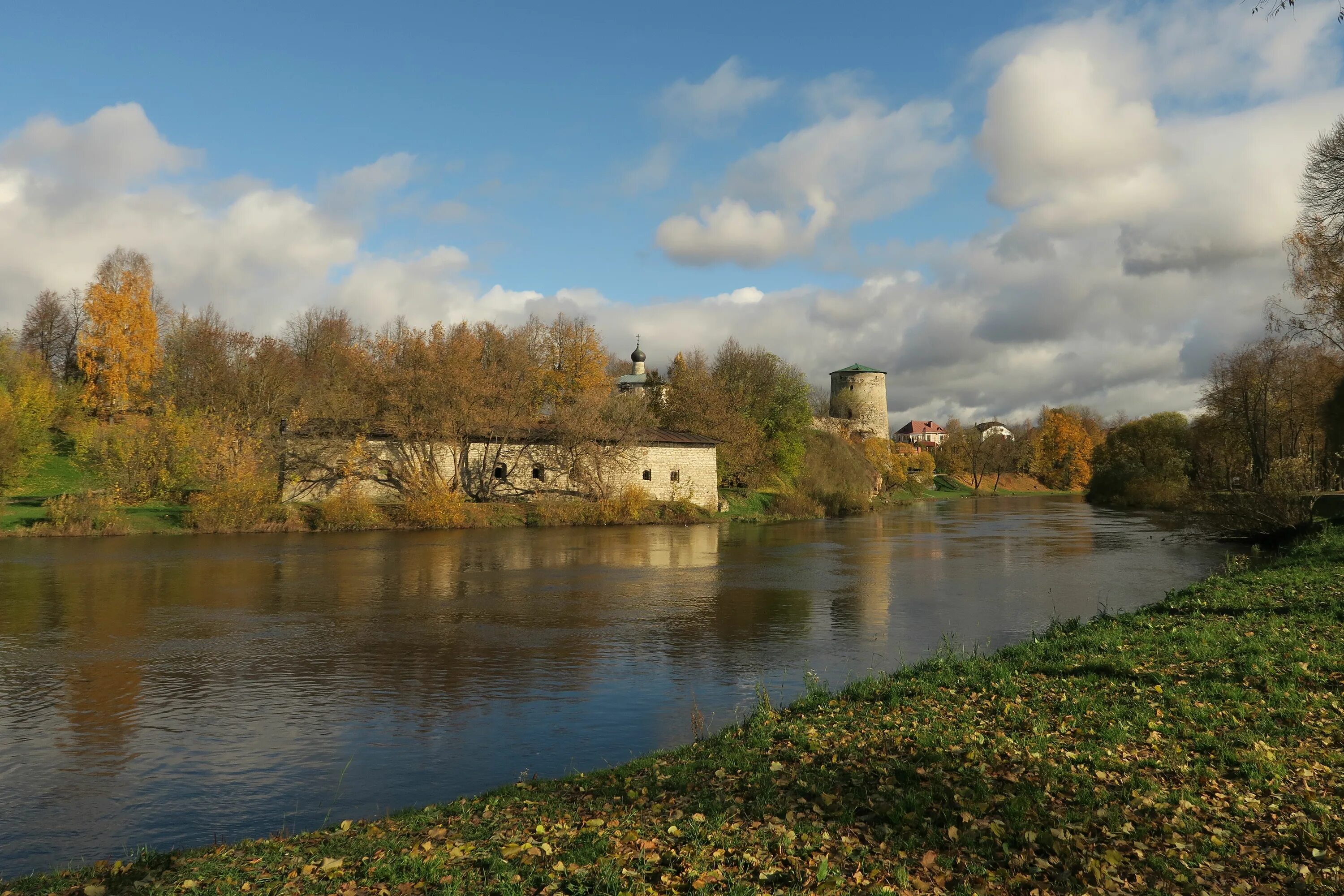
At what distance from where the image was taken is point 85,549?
25766 mm

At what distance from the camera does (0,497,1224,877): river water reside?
7.26 m

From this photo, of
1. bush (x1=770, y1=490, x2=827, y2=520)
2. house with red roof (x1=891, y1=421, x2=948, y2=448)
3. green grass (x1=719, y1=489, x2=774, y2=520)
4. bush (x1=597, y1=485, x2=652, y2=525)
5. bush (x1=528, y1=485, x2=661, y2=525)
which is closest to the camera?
bush (x1=528, y1=485, x2=661, y2=525)

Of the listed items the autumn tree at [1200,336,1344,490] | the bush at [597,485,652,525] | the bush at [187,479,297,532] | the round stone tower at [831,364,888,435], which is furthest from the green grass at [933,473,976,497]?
the bush at [187,479,297,532]

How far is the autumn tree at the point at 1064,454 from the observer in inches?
3669

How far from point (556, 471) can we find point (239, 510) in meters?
15.2

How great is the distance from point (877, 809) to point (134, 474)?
37190 mm

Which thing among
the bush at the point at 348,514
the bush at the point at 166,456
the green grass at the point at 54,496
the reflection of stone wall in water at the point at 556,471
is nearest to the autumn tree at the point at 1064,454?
the reflection of stone wall in water at the point at 556,471

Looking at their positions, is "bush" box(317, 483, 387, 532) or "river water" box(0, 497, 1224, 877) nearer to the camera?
"river water" box(0, 497, 1224, 877)

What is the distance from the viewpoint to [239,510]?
32719 millimetres

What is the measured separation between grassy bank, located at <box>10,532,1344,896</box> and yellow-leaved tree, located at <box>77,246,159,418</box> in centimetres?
5125

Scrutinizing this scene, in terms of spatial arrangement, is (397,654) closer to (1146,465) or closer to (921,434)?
(1146,465)

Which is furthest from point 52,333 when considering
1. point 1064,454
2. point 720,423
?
point 1064,454

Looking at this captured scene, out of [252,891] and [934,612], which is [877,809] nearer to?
[252,891]

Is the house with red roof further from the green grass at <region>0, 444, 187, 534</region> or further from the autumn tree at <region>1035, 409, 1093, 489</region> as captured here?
the green grass at <region>0, 444, 187, 534</region>
